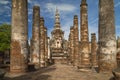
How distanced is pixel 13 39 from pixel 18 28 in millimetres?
714

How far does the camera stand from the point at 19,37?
12539 millimetres

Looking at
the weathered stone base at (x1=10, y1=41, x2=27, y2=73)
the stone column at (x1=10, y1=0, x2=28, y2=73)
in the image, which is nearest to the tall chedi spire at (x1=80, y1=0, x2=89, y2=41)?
the stone column at (x1=10, y1=0, x2=28, y2=73)

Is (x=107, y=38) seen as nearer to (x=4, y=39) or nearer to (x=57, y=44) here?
(x=4, y=39)

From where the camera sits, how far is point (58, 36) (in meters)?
46.1

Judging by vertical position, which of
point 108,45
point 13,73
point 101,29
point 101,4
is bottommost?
point 13,73

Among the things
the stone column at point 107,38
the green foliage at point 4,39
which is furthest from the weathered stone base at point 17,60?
the green foliage at point 4,39

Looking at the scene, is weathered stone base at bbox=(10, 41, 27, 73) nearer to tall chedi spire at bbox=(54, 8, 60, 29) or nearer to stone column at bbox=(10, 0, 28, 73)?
stone column at bbox=(10, 0, 28, 73)

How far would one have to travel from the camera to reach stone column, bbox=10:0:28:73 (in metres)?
12.2

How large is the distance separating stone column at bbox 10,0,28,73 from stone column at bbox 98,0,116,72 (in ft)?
14.6

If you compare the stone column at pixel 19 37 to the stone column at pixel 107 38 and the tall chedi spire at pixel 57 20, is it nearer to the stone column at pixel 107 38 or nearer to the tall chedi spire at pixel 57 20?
the stone column at pixel 107 38

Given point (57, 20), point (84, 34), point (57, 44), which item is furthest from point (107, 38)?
point (57, 20)

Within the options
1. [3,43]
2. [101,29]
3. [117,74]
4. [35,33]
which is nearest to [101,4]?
[101,29]

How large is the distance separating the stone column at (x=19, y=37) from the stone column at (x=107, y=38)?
446 cm

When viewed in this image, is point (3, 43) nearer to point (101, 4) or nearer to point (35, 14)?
point (35, 14)
